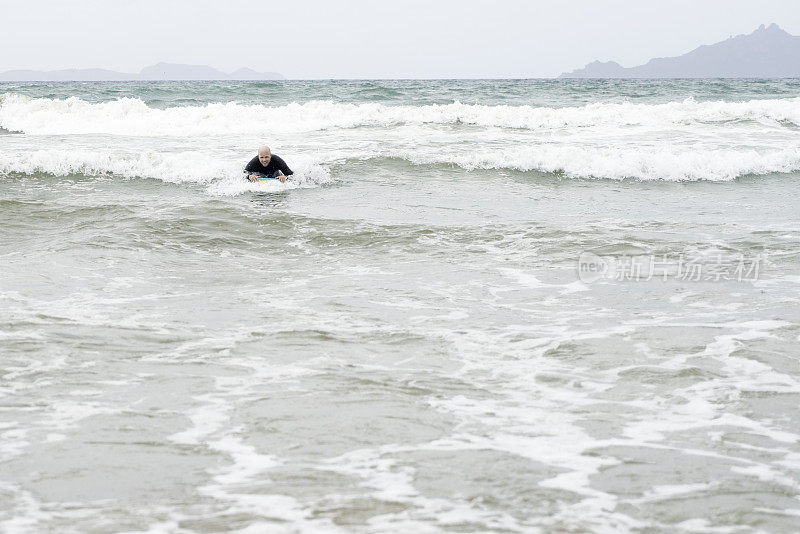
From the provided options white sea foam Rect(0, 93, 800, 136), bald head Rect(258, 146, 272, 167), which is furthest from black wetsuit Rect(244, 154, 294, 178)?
white sea foam Rect(0, 93, 800, 136)

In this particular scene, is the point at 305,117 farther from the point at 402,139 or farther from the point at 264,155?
the point at 264,155

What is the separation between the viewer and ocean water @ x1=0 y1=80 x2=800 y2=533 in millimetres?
3537

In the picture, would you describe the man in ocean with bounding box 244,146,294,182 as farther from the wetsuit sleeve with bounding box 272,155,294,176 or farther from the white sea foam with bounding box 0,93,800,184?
the white sea foam with bounding box 0,93,800,184

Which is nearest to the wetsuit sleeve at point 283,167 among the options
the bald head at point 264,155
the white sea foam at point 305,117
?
the bald head at point 264,155

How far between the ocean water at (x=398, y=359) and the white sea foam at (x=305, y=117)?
9.07m

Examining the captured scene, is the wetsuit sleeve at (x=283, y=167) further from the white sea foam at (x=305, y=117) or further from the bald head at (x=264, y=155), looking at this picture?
the white sea foam at (x=305, y=117)

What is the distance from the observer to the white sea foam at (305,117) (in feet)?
74.3

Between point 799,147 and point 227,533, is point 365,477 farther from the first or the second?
point 799,147

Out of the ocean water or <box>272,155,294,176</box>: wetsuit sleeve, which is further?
<box>272,155,294,176</box>: wetsuit sleeve

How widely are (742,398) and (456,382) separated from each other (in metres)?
1.80

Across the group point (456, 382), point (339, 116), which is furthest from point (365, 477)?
point (339, 116)

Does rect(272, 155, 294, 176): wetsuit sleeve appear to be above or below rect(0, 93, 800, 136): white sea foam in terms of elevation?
below

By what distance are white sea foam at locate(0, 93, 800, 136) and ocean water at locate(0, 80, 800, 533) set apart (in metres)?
9.07

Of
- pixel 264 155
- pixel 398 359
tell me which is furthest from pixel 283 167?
pixel 398 359
